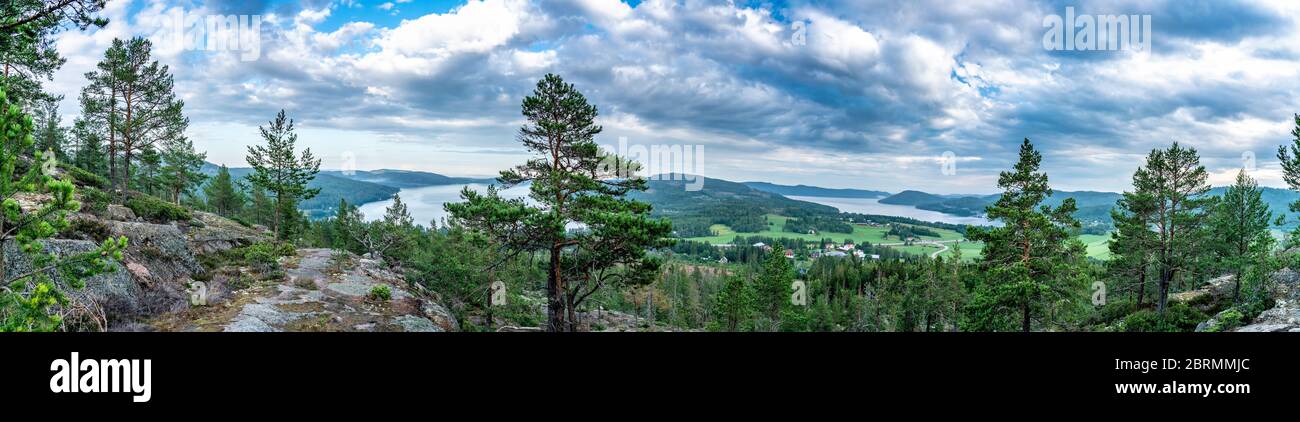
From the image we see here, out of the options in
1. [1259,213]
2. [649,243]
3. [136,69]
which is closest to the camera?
[649,243]

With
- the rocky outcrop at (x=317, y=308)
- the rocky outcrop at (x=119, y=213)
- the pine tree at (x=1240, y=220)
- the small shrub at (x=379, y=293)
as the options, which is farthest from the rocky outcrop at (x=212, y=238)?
the pine tree at (x=1240, y=220)

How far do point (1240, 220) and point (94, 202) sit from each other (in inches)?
2323

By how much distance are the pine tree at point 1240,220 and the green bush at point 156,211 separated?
5659 cm

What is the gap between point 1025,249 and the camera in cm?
1905

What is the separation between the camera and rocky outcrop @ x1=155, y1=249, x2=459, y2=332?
45.5 feet

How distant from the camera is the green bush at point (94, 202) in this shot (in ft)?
66.3

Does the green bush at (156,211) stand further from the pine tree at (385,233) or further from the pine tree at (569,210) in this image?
the pine tree at (569,210)

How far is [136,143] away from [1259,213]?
6579 centimetres

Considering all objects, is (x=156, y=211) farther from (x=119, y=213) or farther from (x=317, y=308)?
(x=317, y=308)

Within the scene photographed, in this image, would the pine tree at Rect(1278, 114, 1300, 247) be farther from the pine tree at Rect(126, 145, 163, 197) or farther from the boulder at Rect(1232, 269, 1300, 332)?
the pine tree at Rect(126, 145, 163, 197)
